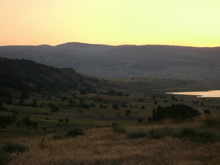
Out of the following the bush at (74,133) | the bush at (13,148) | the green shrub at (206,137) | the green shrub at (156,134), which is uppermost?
the green shrub at (206,137)

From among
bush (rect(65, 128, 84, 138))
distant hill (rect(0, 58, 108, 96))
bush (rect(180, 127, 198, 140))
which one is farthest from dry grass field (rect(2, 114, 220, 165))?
distant hill (rect(0, 58, 108, 96))

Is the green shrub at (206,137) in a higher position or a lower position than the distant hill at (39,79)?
higher

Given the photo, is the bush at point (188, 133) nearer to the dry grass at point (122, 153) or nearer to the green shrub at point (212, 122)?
the dry grass at point (122, 153)

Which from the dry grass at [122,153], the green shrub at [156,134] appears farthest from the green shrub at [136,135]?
the dry grass at [122,153]

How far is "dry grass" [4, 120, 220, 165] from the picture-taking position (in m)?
11.2

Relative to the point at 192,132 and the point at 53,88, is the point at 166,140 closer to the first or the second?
the point at 192,132

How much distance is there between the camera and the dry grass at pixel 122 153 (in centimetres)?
1124

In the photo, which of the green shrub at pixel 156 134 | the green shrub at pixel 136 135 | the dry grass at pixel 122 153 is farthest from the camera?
the green shrub at pixel 136 135

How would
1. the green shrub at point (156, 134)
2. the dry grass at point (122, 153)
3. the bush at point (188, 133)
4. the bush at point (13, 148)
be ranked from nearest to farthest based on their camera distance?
the dry grass at point (122, 153) → the bush at point (13, 148) → the bush at point (188, 133) → the green shrub at point (156, 134)

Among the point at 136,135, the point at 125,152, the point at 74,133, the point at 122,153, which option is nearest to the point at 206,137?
the point at 136,135

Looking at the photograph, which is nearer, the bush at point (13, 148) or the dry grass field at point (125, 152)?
the dry grass field at point (125, 152)

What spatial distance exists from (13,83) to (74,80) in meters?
56.8

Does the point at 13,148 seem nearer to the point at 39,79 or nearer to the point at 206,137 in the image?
the point at 206,137

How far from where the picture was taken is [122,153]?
12.4 m
